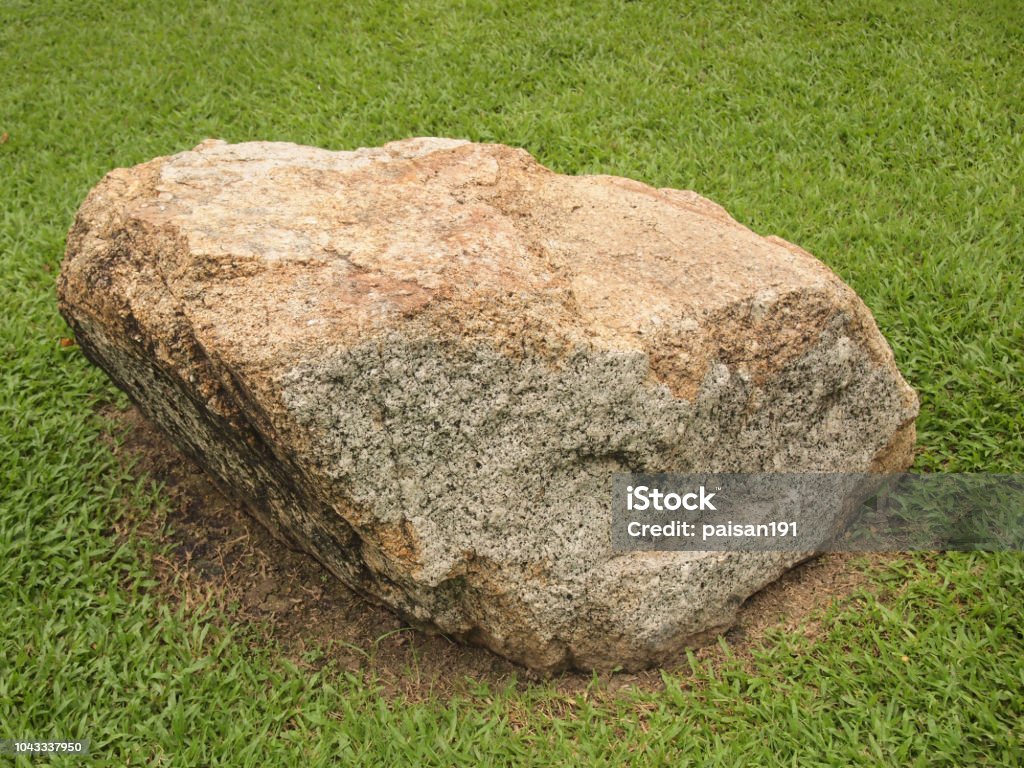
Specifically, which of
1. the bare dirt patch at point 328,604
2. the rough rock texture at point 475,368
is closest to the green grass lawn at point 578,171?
the bare dirt patch at point 328,604

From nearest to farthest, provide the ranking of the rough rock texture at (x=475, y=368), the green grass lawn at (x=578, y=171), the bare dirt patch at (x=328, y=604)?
the rough rock texture at (x=475, y=368)
the green grass lawn at (x=578, y=171)
the bare dirt patch at (x=328, y=604)

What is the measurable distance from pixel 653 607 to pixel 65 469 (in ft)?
6.87

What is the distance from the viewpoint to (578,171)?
15.1 ft

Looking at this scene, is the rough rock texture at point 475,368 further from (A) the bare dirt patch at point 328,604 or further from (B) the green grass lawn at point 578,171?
(B) the green grass lawn at point 578,171

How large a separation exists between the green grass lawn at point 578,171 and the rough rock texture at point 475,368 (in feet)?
1.02

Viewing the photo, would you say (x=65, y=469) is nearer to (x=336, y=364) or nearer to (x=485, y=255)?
(x=336, y=364)

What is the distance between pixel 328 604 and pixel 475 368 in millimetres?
1057

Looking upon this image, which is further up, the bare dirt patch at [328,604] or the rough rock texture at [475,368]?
the rough rock texture at [475,368]

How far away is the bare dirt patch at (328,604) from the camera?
273 centimetres

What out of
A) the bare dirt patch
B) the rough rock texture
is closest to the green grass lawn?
the bare dirt patch

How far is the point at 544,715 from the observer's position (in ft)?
8.63

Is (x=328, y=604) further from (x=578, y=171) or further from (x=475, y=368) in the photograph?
(x=578, y=171)

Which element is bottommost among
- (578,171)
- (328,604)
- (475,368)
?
(328,604)

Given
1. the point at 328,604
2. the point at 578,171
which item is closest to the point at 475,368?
the point at 328,604
